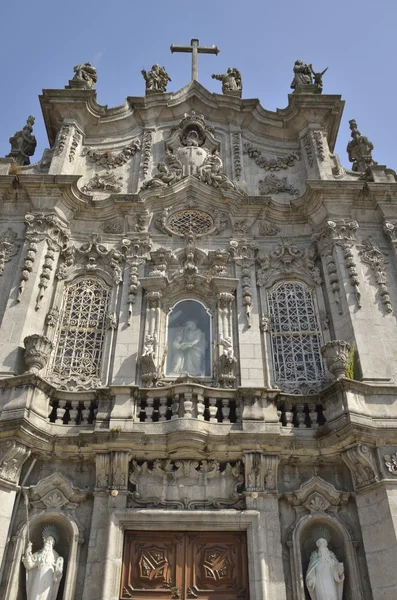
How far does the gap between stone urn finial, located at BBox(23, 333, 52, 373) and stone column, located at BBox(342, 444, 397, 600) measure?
6353 millimetres

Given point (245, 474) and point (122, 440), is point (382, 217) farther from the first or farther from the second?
point (122, 440)

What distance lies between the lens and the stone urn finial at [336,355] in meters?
11.9

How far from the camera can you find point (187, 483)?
11.1 m

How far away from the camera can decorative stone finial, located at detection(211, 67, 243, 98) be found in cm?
1926

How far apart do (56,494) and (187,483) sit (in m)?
2.48

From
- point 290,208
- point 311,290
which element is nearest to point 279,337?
point 311,290

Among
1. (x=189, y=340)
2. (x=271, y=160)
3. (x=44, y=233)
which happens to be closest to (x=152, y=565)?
(x=189, y=340)

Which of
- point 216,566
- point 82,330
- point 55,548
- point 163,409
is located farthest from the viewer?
point 82,330

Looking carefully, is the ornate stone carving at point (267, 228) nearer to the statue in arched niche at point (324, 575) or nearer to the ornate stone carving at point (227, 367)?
the ornate stone carving at point (227, 367)

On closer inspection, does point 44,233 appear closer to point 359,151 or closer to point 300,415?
point 300,415

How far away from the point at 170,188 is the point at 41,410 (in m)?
7.33

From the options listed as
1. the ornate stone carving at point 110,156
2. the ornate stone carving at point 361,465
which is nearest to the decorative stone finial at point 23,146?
the ornate stone carving at point 110,156

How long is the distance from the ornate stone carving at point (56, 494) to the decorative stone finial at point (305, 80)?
1390 cm

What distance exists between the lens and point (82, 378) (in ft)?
41.9
